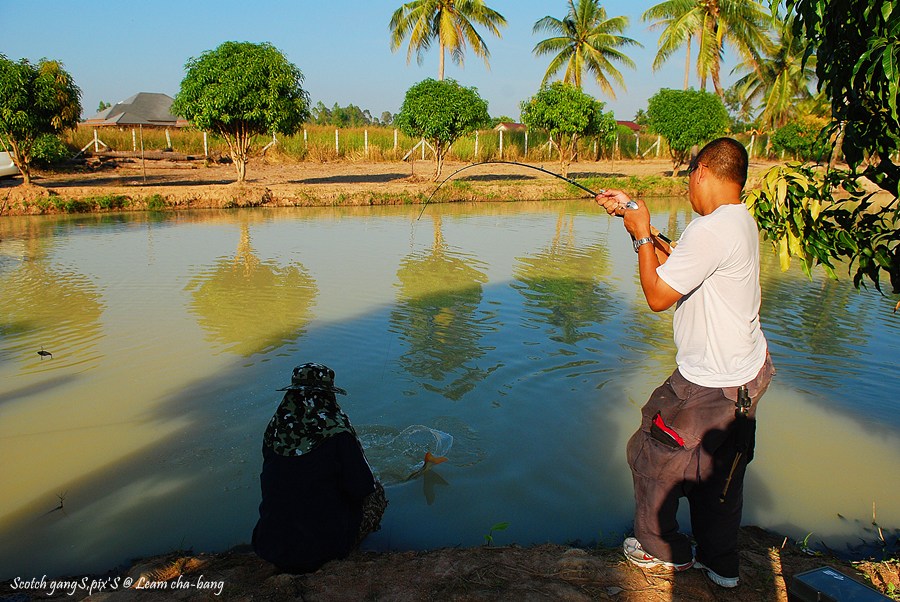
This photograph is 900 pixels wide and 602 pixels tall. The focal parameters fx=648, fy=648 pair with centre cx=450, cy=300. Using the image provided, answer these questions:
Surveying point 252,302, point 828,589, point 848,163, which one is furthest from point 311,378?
point 252,302

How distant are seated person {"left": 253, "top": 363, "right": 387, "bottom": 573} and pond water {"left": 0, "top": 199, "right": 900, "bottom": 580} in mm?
718

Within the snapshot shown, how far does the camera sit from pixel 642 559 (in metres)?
2.80

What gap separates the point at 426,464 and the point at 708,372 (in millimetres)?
2289

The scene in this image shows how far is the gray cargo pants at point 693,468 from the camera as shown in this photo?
2518mm

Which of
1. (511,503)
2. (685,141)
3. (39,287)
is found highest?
(685,141)

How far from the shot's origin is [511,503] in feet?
13.0

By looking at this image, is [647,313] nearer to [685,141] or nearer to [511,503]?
[511,503]

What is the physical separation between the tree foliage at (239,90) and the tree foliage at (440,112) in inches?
200

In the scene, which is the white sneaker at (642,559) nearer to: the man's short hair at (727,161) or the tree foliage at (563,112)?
the man's short hair at (727,161)

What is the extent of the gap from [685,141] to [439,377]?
2544 centimetres

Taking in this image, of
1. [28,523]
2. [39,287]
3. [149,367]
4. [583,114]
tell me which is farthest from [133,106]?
[28,523]

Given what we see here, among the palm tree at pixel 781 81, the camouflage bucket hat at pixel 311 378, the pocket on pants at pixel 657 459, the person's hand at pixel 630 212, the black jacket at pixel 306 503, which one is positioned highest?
the palm tree at pixel 781 81

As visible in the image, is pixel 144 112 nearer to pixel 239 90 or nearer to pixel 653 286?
pixel 239 90

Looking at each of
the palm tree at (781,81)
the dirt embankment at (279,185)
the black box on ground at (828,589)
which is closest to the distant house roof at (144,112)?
the dirt embankment at (279,185)
